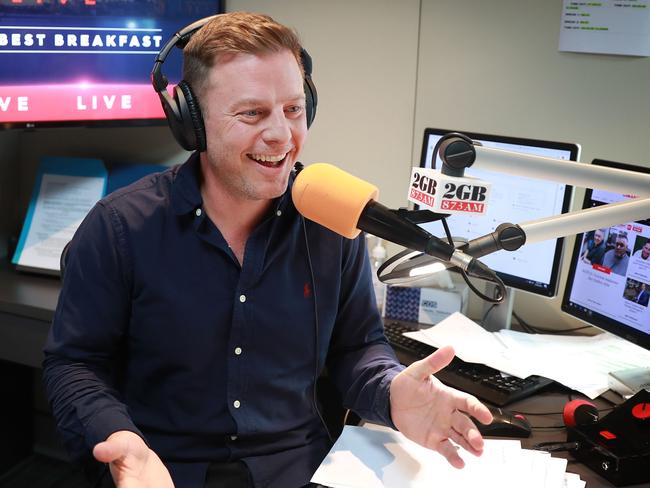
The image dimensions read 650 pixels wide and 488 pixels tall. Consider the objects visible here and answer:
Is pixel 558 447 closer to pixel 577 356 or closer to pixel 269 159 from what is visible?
pixel 577 356

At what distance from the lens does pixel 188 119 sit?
1.43m

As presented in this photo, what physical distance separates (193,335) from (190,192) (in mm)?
278

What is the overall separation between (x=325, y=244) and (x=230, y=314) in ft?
0.83

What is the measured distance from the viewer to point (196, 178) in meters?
1.53

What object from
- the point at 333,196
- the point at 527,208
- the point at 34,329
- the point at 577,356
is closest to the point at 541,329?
the point at 577,356

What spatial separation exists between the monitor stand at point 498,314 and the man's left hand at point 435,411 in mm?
696

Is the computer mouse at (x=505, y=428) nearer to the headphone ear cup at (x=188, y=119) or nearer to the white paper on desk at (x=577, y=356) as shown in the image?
the white paper on desk at (x=577, y=356)

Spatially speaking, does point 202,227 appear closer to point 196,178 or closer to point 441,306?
point 196,178

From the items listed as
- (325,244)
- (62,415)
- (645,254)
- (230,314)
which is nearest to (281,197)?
(325,244)

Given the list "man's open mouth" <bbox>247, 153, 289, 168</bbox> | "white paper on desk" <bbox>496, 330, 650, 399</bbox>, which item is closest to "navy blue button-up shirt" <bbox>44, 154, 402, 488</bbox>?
"man's open mouth" <bbox>247, 153, 289, 168</bbox>

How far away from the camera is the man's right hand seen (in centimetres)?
111

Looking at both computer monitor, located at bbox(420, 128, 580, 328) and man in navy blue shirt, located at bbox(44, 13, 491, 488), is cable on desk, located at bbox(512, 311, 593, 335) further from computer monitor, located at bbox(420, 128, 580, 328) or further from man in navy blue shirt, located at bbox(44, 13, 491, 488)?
man in navy blue shirt, located at bbox(44, 13, 491, 488)

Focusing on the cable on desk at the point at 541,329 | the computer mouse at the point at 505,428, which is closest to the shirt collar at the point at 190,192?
the computer mouse at the point at 505,428

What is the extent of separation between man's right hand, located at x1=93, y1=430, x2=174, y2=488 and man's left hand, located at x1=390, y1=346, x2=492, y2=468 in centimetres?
44
